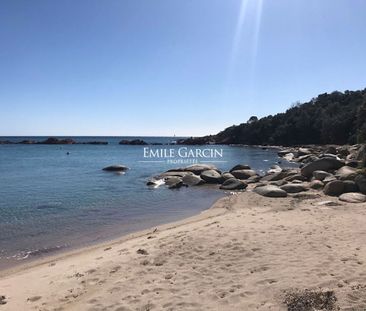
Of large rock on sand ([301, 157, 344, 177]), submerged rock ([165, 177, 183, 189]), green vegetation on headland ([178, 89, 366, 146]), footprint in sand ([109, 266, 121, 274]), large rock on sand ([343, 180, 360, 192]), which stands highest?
green vegetation on headland ([178, 89, 366, 146])

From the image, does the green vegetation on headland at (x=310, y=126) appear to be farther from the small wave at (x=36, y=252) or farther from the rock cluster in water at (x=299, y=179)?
the small wave at (x=36, y=252)

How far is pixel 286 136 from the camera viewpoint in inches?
4023

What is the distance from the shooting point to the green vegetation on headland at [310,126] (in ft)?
275

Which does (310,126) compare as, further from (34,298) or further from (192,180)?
(34,298)

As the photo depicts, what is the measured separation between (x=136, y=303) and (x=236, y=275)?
222 cm

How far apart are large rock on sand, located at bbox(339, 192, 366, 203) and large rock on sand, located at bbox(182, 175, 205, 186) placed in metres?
12.8

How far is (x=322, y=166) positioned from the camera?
27891mm

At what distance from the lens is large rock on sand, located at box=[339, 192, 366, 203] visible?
17.1 metres

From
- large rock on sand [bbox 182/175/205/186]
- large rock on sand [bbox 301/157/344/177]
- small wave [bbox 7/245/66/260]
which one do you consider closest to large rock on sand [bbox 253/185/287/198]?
large rock on sand [bbox 301/157/344/177]

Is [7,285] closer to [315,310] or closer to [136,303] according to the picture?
[136,303]

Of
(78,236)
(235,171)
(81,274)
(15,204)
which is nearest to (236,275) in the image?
(81,274)

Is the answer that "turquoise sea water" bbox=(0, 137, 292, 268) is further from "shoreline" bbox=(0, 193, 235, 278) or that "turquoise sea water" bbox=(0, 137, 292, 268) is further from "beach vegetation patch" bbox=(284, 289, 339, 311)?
"beach vegetation patch" bbox=(284, 289, 339, 311)

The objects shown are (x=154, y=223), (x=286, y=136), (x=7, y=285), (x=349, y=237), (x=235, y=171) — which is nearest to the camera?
(x=7, y=285)

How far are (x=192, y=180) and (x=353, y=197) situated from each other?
45.5ft
